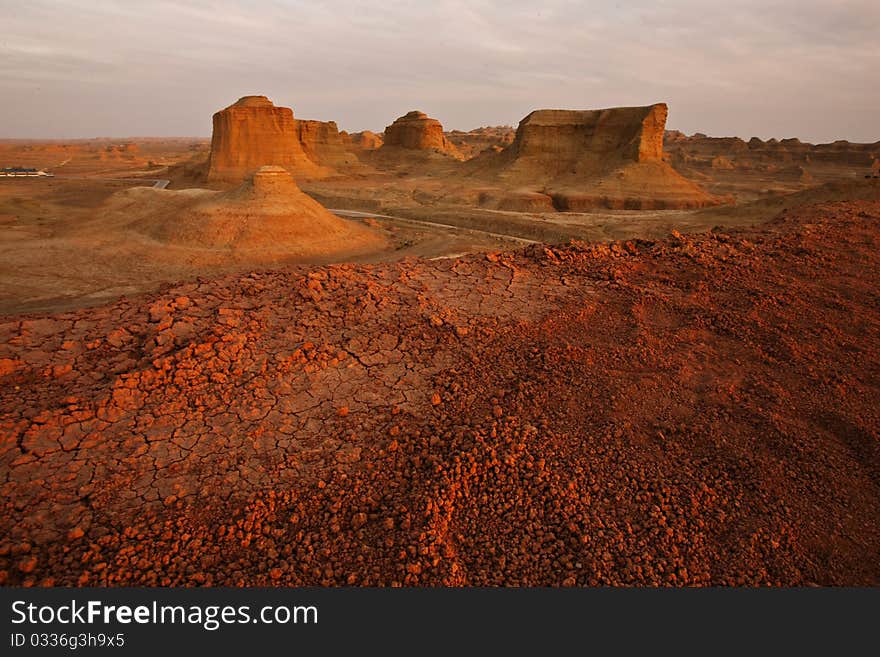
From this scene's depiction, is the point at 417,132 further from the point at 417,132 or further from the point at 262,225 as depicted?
the point at 262,225

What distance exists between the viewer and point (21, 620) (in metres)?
2.21

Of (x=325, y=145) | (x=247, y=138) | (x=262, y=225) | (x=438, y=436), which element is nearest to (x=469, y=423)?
(x=438, y=436)

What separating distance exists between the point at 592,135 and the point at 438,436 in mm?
31515

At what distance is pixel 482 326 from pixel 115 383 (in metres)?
3.21

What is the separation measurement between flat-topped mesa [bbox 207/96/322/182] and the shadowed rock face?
14.5 m

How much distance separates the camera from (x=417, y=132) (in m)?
45.4

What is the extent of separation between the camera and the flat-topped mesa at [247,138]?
31812 millimetres

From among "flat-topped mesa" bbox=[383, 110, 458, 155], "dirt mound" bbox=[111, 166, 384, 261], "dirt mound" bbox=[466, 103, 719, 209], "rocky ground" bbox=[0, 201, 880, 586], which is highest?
"flat-topped mesa" bbox=[383, 110, 458, 155]

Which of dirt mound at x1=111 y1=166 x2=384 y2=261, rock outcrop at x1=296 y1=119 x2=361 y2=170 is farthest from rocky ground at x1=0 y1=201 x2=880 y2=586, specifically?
rock outcrop at x1=296 y1=119 x2=361 y2=170

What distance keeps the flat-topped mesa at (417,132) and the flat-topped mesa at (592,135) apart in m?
14.7

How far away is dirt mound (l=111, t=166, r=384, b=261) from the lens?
1580 centimetres

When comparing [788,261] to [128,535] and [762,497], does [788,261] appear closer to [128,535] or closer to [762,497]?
[762,497]

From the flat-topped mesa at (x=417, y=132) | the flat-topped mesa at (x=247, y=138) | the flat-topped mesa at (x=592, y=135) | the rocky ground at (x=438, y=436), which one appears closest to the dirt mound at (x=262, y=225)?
the rocky ground at (x=438, y=436)

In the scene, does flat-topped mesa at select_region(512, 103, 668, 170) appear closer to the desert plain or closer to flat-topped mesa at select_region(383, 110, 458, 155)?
flat-topped mesa at select_region(383, 110, 458, 155)
